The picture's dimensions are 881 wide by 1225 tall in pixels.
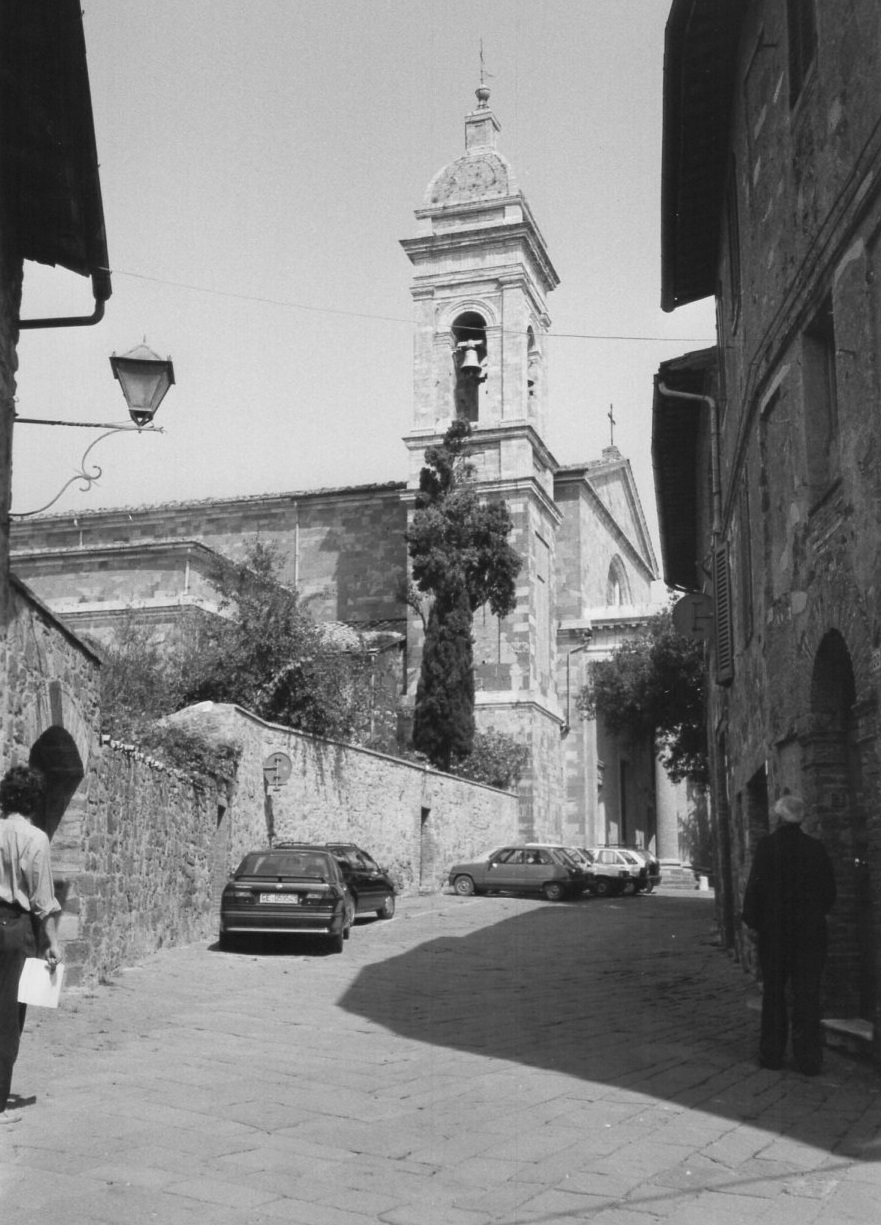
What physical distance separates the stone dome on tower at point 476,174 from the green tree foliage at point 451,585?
1203cm

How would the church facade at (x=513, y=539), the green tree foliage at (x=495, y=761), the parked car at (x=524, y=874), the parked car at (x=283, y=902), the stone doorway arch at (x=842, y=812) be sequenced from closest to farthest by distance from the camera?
the stone doorway arch at (x=842, y=812)
the parked car at (x=283, y=902)
the parked car at (x=524, y=874)
the green tree foliage at (x=495, y=761)
the church facade at (x=513, y=539)

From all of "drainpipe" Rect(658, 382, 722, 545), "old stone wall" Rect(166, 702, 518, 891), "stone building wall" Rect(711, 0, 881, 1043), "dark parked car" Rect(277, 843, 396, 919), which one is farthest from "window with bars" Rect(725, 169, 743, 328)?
"dark parked car" Rect(277, 843, 396, 919)

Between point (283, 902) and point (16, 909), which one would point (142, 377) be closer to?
point (16, 909)

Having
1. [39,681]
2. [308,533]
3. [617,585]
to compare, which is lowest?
[39,681]

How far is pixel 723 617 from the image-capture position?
1576 cm

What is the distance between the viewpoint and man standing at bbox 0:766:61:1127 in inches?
253

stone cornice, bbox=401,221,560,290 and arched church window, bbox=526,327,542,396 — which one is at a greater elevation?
stone cornice, bbox=401,221,560,290

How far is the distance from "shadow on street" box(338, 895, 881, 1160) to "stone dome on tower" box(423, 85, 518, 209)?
102ft

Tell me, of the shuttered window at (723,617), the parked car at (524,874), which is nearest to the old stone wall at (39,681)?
the shuttered window at (723,617)

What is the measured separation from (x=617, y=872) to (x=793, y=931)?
2580 cm

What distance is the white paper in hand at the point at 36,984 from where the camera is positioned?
6.45 m

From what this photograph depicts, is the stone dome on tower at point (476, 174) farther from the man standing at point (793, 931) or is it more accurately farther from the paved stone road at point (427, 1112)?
the man standing at point (793, 931)

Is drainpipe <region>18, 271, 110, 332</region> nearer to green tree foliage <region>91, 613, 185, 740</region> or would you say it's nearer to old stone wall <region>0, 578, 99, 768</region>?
old stone wall <region>0, 578, 99, 768</region>

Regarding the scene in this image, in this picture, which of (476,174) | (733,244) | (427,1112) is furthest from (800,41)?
(476,174)
